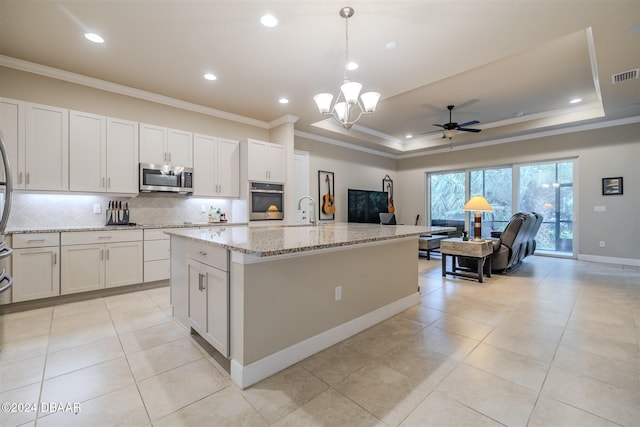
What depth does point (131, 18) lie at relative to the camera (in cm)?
252

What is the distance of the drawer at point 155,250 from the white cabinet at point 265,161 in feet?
5.35

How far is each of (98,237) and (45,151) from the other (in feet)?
3.68

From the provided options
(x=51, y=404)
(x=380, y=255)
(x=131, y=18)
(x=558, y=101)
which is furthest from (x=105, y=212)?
(x=558, y=101)

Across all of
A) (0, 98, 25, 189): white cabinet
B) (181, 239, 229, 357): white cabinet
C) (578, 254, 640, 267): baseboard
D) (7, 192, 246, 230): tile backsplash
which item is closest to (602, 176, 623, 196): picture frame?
(578, 254, 640, 267): baseboard

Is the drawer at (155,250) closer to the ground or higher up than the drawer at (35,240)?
closer to the ground

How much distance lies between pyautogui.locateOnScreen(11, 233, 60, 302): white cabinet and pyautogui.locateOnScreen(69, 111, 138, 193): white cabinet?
0.70 metres

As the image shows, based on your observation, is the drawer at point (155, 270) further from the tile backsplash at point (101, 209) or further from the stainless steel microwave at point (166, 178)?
the stainless steel microwave at point (166, 178)

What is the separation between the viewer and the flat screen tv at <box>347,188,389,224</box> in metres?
7.04

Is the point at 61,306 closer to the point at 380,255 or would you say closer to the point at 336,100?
the point at 380,255

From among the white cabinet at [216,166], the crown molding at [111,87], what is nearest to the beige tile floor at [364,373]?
the white cabinet at [216,166]

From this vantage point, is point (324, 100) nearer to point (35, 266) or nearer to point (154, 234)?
point (154, 234)

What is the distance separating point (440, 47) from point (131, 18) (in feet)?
9.71

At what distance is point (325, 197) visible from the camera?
6.52 metres

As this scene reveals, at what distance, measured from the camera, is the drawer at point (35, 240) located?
9.58 ft
